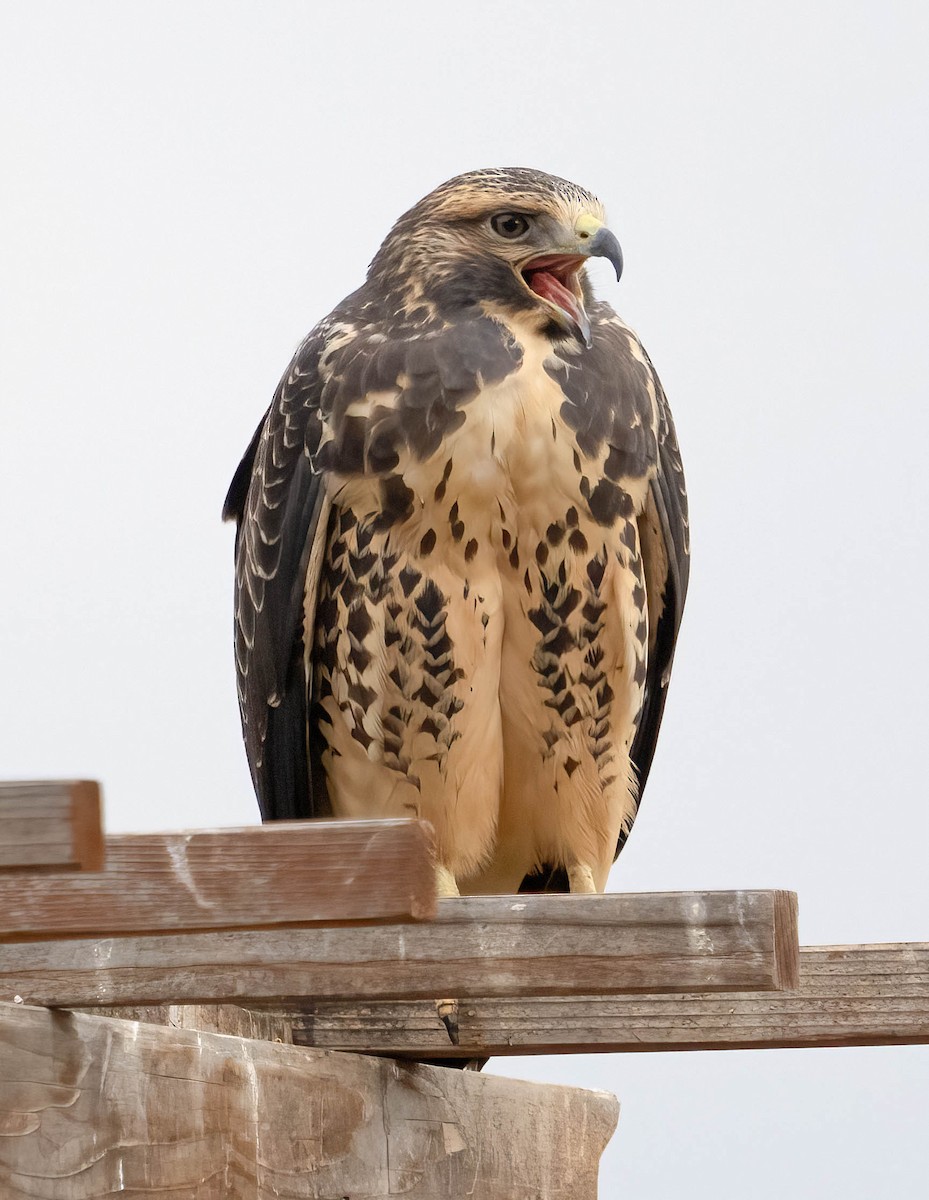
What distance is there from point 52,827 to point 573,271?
117 inches

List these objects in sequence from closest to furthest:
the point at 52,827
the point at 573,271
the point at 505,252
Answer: the point at 52,827, the point at 505,252, the point at 573,271

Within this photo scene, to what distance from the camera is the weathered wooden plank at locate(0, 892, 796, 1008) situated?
2.47 meters

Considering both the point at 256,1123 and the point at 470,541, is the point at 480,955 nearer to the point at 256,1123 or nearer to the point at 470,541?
the point at 256,1123

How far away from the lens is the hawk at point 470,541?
404 centimetres

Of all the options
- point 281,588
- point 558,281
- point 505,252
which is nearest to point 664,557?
point 558,281

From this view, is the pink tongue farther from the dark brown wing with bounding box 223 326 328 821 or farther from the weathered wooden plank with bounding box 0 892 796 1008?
the weathered wooden plank with bounding box 0 892 796 1008

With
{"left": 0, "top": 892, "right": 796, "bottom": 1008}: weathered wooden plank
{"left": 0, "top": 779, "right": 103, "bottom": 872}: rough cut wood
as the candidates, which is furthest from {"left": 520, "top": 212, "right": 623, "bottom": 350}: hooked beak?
{"left": 0, "top": 779, "right": 103, "bottom": 872}: rough cut wood

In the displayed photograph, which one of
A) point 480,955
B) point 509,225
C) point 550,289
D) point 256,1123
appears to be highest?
point 509,225

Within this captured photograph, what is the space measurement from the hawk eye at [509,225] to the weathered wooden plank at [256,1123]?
1.89 meters

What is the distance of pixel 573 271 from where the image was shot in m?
4.36

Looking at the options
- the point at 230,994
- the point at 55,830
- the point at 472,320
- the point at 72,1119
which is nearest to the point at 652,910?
the point at 230,994

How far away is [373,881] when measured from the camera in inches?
74.8

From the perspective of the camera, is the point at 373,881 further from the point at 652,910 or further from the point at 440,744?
the point at 440,744

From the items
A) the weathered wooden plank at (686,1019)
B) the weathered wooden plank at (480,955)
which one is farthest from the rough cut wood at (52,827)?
the weathered wooden plank at (686,1019)
